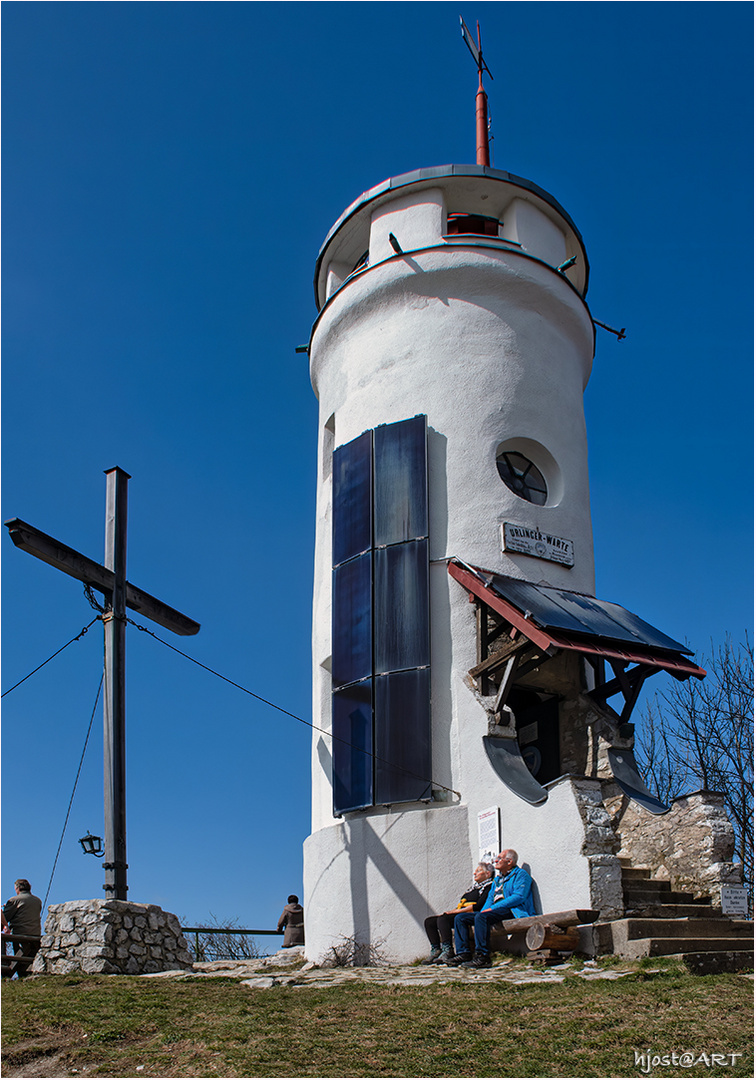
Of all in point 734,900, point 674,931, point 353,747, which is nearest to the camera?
point 674,931

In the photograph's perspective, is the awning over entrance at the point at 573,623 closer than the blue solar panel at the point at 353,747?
Yes

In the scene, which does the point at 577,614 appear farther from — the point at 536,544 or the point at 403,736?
the point at 403,736

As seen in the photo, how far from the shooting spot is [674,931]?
11.2m

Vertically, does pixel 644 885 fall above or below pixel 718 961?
above

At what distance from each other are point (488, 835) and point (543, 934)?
101 inches

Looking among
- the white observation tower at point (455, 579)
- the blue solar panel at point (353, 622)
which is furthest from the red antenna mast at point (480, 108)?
the blue solar panel at point (353, 622)

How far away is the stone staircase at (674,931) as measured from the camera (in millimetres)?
10008

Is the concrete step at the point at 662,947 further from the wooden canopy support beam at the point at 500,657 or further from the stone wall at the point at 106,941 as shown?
the stone wall at the point at 106,941

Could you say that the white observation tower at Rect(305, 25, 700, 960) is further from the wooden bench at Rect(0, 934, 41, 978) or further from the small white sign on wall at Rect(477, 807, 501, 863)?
the wooden bench at Rect(0, 934, 41, 978)

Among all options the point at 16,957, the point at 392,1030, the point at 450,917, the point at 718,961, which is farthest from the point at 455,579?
the point at 392,1030

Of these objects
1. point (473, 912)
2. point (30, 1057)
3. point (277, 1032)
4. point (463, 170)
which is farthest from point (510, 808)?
point (463, 170)

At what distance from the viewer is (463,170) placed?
1819cm

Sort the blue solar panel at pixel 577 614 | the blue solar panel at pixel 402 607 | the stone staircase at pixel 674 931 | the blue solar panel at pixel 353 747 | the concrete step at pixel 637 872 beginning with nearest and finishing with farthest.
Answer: the stone staircase at pixel 674 931 < the concrete step at pixel 637 872 < the blue solar panel at pixel 577 614 < the blue solar panel at pixel 353 747 < the blue solar panel at pixel 402 607

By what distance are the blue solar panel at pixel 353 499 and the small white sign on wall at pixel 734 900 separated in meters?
6.92
